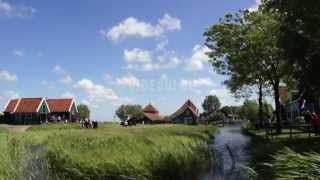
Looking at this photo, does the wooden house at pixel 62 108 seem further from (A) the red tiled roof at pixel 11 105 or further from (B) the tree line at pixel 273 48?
(B) the tree line at pixel 273 48

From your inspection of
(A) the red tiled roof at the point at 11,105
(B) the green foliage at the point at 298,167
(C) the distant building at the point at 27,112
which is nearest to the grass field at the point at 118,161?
(B) the green foliage at the point at 298,167

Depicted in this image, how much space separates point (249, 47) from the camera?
53.7 metres

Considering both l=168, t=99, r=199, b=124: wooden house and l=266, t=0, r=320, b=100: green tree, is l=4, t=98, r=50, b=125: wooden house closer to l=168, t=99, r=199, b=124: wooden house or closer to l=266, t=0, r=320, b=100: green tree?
l=168, t=99, r=199, b=124: wooden house

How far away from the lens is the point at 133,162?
60.6 feet

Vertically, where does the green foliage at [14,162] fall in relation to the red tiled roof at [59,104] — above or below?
below

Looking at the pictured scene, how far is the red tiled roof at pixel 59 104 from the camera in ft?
417

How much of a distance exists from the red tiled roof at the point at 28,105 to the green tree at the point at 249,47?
6165 cm

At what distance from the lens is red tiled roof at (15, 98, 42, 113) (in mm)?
114500

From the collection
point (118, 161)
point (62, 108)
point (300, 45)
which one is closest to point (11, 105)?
point (62, 108)

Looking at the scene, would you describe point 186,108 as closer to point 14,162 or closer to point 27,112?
point 27,112

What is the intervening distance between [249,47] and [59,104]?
81.3m

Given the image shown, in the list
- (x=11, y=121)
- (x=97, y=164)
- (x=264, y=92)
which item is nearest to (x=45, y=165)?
(x=97, y=164)

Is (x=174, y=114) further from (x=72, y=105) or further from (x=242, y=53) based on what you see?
(x=242, y=53)

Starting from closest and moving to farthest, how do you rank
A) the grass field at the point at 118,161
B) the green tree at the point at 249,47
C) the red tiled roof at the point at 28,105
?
the grass field at the point at 118,161, the green tree at the point at 249,47, the red tiled roof at the point at 28,105
